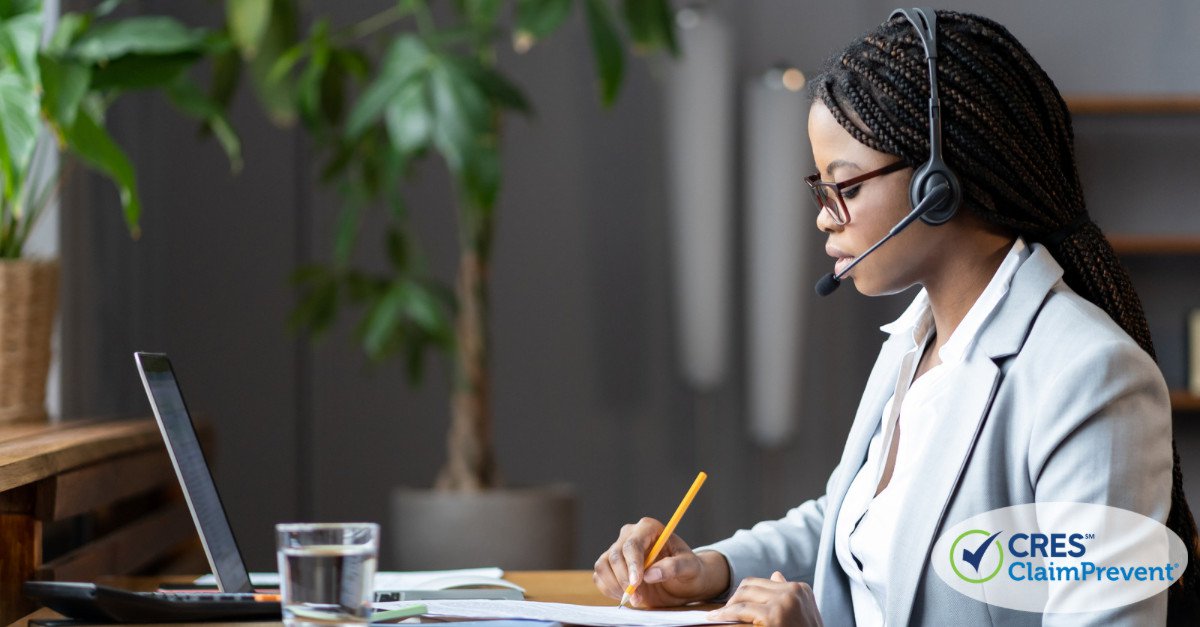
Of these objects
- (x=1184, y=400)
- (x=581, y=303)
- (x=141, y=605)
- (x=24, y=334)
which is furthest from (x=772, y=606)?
(x=1184, y=400)

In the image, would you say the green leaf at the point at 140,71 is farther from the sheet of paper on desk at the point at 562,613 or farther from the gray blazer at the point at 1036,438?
the gray blazer at the point at 1036,438

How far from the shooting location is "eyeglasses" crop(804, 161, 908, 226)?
3.67 feet

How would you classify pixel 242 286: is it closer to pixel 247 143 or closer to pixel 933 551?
pixel 247 143

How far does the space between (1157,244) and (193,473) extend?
276cm

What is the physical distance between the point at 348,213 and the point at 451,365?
670 mm

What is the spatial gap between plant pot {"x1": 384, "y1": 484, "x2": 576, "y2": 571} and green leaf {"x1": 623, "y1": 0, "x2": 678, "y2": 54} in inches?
39.3

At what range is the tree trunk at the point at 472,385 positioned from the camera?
2.72 m

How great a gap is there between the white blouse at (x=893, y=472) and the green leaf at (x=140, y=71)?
1.17m

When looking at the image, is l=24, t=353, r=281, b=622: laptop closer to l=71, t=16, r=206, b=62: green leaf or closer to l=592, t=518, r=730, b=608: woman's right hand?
l=592, t=518, r=730, b=608: woman's right hand

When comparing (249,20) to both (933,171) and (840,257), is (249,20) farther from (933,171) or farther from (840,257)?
(933,171)

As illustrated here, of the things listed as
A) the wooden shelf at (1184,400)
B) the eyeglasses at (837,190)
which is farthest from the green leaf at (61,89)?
the wooden shelf at (1184,400)

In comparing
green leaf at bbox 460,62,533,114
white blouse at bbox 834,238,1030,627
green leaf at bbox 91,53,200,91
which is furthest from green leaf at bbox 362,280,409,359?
white blouse at bbox 834,238,1030,627

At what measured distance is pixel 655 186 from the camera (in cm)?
336

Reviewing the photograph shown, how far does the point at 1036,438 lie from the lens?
0.99m
